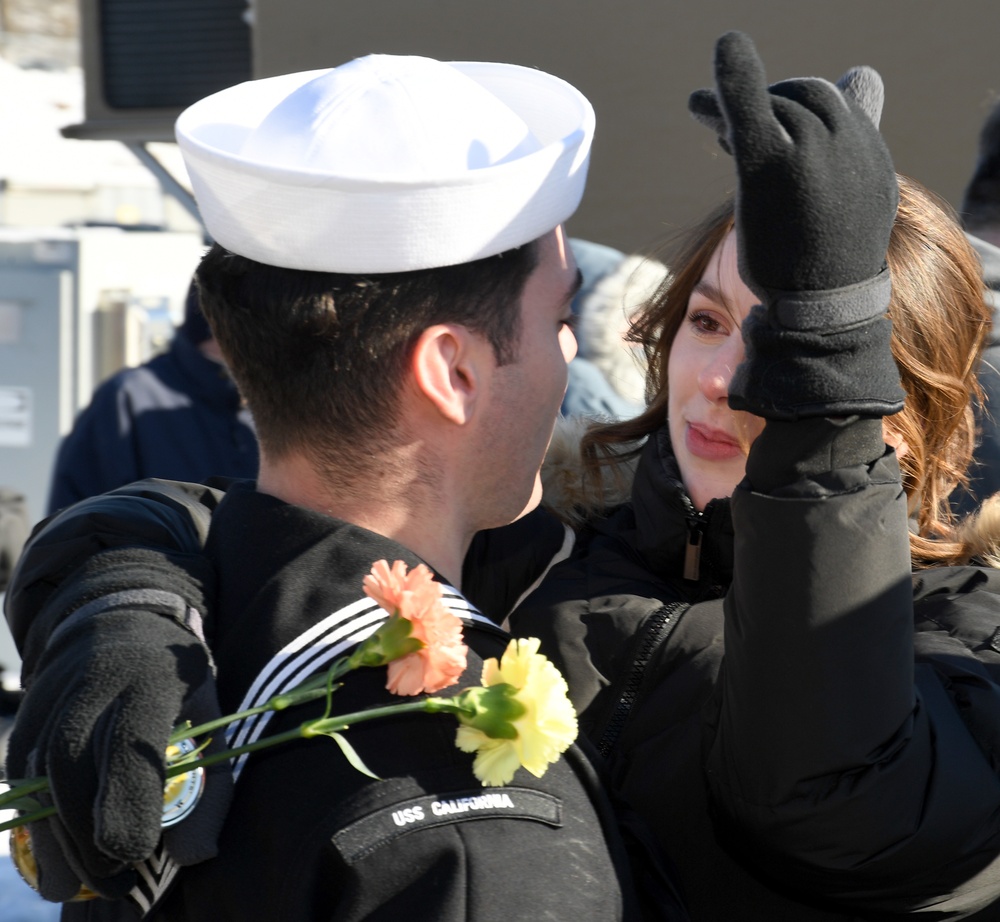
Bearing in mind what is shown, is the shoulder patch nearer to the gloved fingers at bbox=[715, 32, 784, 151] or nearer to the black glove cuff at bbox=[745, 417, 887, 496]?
the black glove cuff at bbox=[745, 417, 887, 496]

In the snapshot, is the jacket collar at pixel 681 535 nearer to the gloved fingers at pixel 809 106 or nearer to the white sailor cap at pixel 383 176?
the white sailor cap at pixel 383 176

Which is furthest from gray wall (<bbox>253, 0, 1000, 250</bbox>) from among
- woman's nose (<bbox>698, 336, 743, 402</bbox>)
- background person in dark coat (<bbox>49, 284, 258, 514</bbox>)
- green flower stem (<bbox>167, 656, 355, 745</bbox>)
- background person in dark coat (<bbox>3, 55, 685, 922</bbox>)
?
green flower stem (<bbox>167, 656, 355, 745</bbox>)

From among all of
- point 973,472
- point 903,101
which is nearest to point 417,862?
point 973,472

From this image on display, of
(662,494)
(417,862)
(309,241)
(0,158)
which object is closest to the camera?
(417,862)

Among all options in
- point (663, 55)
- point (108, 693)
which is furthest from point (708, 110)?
point (663, 55)

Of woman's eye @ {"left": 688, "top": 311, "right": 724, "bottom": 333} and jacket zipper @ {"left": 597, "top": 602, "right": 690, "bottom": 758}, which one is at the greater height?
woman's eye @ {"left": 688, "top": 311, "right": 724, "bottom": 333}

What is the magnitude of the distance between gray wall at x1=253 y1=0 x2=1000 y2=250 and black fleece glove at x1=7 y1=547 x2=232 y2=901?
350 centimetres

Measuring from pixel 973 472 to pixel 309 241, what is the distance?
1.35 meters

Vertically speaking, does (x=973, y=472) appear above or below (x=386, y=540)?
below

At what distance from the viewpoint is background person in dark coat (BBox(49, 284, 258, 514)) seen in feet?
11.2

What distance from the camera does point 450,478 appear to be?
142 cm

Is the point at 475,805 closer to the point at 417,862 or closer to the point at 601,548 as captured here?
the point at 417,862

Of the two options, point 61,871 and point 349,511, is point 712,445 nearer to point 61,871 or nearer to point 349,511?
point 349,511

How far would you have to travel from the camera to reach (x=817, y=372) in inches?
45.2
